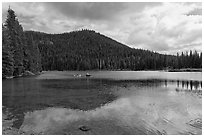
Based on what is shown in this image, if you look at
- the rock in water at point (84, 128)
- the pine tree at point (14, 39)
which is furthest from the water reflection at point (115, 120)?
the pine tree at point (14, 39)

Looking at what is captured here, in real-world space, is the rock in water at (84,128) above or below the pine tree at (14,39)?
below

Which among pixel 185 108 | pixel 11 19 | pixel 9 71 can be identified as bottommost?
pixel 185 108

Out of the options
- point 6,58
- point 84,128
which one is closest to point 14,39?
point 6,58

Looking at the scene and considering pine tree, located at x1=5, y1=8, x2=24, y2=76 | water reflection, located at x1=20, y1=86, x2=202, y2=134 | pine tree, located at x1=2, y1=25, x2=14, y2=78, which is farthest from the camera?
pine tree, located at x1=5, y1=8, x2=24, y2=76

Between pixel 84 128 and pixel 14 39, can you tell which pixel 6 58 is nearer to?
pixel 14 39

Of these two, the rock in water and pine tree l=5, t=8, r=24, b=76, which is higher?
pine tree l=5, t=8, r=24, b=76

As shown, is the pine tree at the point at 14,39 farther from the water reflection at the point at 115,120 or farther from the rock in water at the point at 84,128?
the rock in water at the point at 84,128

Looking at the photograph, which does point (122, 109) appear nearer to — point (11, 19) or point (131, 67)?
point (11, 19)

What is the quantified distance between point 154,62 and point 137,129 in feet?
564

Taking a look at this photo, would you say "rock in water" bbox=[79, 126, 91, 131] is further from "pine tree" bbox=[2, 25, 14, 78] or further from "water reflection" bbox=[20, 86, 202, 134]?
"pine tree" bbox=[2, 25, 14, 78]

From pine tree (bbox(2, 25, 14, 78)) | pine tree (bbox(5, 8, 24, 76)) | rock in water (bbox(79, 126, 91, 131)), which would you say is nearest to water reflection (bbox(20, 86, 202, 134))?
rock in water (bbox(79, 126, 91, 131))

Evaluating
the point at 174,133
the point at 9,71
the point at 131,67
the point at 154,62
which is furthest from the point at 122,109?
the point at 131,67

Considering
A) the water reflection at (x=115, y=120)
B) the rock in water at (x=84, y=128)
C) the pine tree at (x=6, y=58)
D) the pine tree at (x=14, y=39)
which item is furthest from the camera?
the pine tree at (x=14, y=39)

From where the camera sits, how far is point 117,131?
11.6 m
